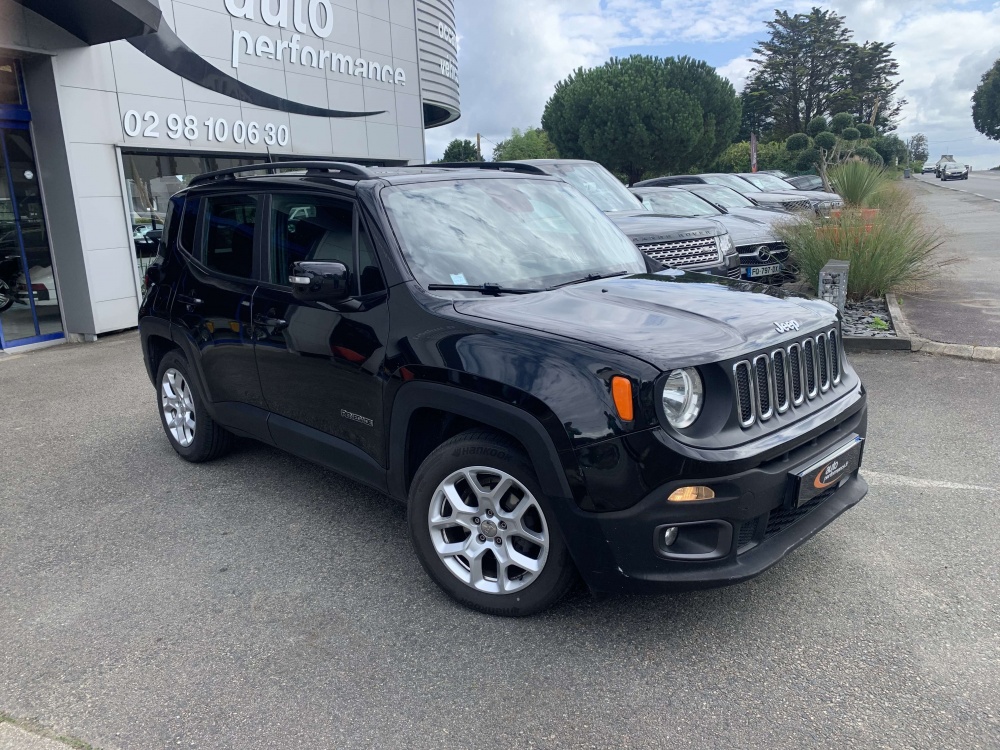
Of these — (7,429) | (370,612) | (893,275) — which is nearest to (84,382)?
(7,429)

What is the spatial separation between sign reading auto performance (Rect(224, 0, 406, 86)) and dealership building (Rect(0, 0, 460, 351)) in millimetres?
27

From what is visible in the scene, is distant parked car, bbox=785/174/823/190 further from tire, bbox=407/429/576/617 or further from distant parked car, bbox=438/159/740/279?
tire, bbox=407/429/576/617

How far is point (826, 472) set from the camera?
3.17 metres

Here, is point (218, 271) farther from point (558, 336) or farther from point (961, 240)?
point (961, 240)

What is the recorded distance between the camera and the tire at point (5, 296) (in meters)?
9.88

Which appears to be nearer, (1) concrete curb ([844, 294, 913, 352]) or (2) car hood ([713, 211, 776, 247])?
(1) concrete curb ([844, 294, 913, 352])

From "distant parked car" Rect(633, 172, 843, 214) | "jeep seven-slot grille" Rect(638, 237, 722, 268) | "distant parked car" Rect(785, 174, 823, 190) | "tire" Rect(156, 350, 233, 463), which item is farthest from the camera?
"distant parked car" Rect(785, 174, 823, 190)

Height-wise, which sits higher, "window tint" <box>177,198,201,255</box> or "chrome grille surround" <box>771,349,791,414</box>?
"window tint" <box>177,198,201,255</box>

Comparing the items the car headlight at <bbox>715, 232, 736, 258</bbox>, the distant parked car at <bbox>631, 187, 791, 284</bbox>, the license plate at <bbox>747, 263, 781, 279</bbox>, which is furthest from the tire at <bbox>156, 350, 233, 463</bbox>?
the license plate at <bbox>747, 263, 781, 279</bbox>

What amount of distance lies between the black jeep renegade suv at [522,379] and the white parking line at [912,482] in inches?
49.7

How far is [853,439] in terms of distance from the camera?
11.2 feet

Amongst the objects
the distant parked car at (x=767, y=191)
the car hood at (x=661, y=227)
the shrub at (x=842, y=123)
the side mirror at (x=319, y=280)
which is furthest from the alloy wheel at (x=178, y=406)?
the shrub at (x=842, y=123)

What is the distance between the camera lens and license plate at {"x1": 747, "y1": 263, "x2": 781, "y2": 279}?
957 centimetres

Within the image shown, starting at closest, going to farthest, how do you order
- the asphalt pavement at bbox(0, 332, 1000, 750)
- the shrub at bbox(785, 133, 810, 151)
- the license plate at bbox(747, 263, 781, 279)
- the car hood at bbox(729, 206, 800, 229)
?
the asphalt pavement at bbox(0, 332, 1000, 750) < the license plate at bbox(747, 263, 781, 279) < the car hood at bbox(729, 206, 800, 229) < the shrub at bbox(785, 133, 810, 151)
